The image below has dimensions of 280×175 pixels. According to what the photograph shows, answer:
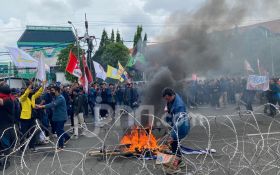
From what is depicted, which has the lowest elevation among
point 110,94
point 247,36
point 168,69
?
point 110,94

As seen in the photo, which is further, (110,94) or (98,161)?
(110,94)

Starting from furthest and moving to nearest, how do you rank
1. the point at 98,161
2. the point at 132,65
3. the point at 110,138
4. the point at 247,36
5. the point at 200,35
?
the point at 247,36
the point at 132,65
the point at 200,35
the point at 110,138
the point at 98,161

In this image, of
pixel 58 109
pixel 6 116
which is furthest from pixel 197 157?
pixel 6 116

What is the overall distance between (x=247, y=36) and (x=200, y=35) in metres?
16.3

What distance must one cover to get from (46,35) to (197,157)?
84229 millimetres

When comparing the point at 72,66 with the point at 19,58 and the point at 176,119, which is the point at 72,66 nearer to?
the point at 19,58

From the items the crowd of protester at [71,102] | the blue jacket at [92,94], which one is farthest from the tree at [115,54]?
the blue jacket at [92,94]

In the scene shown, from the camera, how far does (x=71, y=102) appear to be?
1266 centimetres

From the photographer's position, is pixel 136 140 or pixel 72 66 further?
pixel 72 66

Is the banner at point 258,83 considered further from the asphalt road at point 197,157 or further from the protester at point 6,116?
the protester at point 6,116

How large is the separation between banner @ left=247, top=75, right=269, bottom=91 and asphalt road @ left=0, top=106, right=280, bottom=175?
A: 188cm

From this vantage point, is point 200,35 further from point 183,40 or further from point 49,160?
point 49,160

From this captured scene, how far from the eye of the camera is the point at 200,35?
1368cm

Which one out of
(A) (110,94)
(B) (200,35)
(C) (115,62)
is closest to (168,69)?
(B) (200,35)
